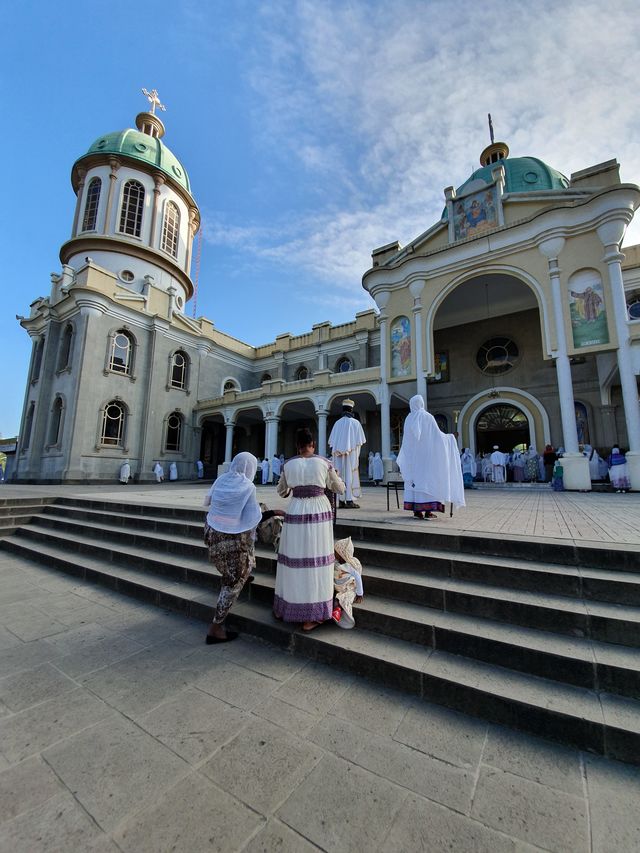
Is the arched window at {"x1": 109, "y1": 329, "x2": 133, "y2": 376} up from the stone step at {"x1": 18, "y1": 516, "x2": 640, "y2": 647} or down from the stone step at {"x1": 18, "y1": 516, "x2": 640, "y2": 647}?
up

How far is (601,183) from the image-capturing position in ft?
43.5

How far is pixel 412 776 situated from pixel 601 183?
1888 cm

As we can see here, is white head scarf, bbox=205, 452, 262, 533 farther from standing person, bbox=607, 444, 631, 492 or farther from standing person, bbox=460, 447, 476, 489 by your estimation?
standing person, bbox=460, 447, 476, 489

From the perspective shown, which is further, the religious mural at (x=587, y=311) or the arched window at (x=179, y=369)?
the arched window at (x=179, y=369)

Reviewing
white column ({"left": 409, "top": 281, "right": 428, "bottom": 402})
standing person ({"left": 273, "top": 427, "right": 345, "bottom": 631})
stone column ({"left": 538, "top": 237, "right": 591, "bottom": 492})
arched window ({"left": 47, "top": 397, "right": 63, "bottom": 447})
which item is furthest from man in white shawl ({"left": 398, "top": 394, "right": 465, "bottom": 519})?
arched window ({"left": 47, "top": 397, "right": 63, "bottom": 447})

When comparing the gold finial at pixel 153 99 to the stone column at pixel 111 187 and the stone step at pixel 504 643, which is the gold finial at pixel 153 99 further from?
the stone step at pixel 504 643

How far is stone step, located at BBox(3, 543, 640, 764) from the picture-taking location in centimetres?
190

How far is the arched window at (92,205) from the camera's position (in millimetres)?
21719

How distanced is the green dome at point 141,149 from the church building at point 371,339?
6.3 inches

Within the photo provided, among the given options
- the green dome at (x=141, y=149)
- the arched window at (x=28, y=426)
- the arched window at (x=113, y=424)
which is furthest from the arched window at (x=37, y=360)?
the green dome at (x=141, y=149)

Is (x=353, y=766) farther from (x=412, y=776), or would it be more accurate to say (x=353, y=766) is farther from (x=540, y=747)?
(x=540, y=747)

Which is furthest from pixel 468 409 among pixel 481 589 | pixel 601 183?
pixel 481 589

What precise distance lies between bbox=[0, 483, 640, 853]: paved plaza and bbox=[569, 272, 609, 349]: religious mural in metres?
12.3

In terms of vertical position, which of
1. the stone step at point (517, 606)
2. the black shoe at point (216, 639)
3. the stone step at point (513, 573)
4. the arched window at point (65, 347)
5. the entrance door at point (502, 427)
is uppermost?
the arched window at point (65, 347)
